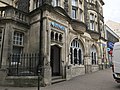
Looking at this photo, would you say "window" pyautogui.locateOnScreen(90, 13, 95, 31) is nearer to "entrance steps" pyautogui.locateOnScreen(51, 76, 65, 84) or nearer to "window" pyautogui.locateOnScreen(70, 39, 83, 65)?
"window" pyautogui.locateOnScreen(70, 39, 83, 65)

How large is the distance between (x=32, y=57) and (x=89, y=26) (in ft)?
34.5

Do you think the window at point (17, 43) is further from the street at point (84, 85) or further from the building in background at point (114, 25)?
the building in background at point (114, 25)

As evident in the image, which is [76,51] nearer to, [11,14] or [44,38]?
[44,38]

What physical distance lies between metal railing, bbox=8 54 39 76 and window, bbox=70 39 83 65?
5.01m

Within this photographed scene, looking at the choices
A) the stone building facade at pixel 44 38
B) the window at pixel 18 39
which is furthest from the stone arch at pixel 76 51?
the window at pixel 18 39

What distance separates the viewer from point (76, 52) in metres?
15.2

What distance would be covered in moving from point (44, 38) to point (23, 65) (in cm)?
246

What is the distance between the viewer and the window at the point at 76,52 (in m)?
14.4

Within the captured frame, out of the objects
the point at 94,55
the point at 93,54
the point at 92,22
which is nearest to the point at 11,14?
the point at 92,22

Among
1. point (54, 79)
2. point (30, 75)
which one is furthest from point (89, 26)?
point (30, 75)

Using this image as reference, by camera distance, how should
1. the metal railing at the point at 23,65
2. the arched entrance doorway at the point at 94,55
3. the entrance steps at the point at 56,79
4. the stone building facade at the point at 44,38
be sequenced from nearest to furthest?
1. the metal railing at the point at 23,65
2. the stone building facade at the point at 44,38
3. the entrance steps at the point at 56,79
4. the arched entrance doorway at the point at 94,55

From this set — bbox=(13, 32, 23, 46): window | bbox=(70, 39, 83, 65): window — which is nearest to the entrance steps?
bbox=(70, 39, 83, 65): window

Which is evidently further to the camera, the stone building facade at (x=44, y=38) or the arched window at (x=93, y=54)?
the arched window at (x=93, y=54)

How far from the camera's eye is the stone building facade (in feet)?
31.6
